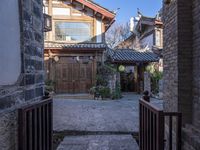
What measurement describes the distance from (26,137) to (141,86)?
56.1 feet

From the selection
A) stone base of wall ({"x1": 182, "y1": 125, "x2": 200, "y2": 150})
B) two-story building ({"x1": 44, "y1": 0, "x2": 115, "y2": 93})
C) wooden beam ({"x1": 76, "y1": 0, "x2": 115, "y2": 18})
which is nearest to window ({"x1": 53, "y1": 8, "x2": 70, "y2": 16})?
two-story building ({"x1": 44, "y1": 0, "x2": 115, "y2": 93})

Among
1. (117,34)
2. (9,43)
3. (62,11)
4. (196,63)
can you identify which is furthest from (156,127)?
(117,34)

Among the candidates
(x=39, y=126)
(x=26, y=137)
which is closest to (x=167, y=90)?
(x=39, y=126)

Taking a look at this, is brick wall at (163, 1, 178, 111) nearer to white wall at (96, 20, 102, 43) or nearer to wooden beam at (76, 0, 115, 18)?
wooden beam at (76, 0, 115, 18)

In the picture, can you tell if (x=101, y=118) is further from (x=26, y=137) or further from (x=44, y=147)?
(x=26, y=137)

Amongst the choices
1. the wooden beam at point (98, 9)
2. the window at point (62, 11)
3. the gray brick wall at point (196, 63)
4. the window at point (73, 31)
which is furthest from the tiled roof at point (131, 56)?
the gray brick wall at point (196, 63)

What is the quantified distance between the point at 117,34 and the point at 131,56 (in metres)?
11.4

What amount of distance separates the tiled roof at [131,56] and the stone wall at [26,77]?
14722mm

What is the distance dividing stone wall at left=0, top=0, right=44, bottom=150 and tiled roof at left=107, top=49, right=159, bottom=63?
48.3ft

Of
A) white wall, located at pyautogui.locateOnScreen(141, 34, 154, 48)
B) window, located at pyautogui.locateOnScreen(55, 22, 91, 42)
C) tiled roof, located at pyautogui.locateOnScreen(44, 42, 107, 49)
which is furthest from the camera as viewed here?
white wall, located at pyautogui.locateOnScreen(141, 34, 154, 48)

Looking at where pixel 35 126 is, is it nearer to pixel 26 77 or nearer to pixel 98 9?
pixel 26 77

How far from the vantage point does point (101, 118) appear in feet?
31.1

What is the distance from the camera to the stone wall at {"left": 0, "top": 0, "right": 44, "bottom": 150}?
306 cm

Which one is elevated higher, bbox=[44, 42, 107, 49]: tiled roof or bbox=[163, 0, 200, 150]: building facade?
bbox=[44, 42, 107, 49]: tiled roof
